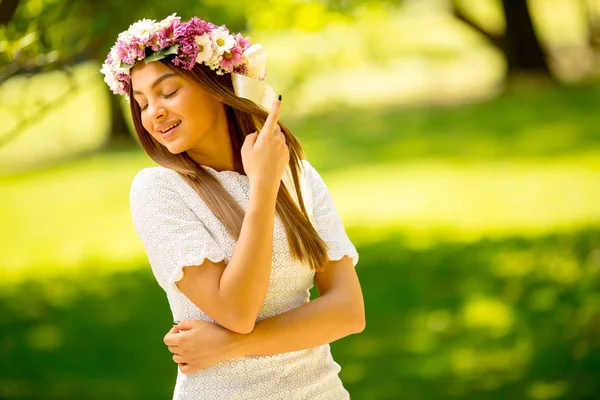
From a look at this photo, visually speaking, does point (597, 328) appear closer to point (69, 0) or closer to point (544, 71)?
point (69, 0)

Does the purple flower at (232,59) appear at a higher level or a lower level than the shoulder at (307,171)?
higher

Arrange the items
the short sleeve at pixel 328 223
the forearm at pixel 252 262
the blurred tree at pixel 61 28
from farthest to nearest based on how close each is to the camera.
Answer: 1. the blurred tree at pixel 61 28
2. the short sleeve at pixel 328 223
3. the forearm at pixel 252 262

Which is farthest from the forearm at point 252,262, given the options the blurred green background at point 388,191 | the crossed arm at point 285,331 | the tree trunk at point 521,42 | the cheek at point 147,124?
the tree trunk at point 521,42

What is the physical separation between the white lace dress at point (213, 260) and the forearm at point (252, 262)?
87 mm

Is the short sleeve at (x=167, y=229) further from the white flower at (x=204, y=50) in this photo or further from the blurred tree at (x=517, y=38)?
the blurred tree at (x=517, y=38)

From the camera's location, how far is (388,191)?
39.6ft

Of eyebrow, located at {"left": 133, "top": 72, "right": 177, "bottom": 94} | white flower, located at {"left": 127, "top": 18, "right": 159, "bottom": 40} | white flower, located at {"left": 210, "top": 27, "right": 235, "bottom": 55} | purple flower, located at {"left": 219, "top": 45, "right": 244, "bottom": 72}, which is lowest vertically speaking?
purple flower, located at {"left": 219, "top": 45, "right": 244, "bottom": 72}

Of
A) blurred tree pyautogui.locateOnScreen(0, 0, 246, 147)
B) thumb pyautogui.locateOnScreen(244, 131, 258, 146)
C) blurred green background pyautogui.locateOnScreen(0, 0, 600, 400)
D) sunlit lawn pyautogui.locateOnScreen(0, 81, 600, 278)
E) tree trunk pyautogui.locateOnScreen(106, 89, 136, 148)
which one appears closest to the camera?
thumb pyautogui.locateOnScreen(244, 131, 258, 146)

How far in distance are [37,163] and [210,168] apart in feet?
52.9

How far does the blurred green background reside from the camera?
19.5ft

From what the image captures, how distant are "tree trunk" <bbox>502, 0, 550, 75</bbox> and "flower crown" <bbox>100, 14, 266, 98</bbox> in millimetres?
14289

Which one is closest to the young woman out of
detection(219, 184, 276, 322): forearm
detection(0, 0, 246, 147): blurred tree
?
detection(219, 184, 276, 322): forearm

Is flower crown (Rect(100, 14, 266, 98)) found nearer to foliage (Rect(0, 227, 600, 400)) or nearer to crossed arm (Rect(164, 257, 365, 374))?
crossed arm (Rect(164, 257, 365, 374))

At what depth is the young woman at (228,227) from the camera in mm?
2234
